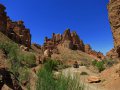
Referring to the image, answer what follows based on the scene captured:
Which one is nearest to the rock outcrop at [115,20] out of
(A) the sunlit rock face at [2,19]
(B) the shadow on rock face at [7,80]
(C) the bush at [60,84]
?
(B) the shadow on rock face at [7,80]

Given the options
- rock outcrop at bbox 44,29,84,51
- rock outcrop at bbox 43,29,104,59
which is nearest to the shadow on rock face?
rock outcrop at bbox 43,29,104,59

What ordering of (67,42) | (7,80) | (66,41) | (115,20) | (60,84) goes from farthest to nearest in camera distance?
(66,41)
(67,42)
(115,20)
(7,80)
(60,84)

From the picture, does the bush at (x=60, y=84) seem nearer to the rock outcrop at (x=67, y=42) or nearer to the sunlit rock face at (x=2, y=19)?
the sunlit rock face at (x=2, y=19)

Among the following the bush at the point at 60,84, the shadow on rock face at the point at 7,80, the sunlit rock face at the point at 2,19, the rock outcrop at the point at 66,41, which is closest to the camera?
the bush at the point at 60,84

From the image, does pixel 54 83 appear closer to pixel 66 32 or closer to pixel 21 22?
pixel 21 22

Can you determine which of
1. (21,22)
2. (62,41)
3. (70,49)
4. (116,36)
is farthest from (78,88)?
(62,41)

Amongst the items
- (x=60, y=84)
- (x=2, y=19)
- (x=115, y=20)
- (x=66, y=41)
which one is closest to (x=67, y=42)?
(x=66, y=41)

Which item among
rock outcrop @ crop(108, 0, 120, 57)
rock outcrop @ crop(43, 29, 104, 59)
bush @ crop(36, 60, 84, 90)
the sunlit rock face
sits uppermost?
rock outcrop @ crop(43, 29, 104, 59)

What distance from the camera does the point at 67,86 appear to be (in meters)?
6.12

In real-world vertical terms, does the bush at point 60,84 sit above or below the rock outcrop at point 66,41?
below

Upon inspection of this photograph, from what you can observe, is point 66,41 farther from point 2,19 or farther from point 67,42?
point 2,19

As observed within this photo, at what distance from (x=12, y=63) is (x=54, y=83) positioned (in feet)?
17.5

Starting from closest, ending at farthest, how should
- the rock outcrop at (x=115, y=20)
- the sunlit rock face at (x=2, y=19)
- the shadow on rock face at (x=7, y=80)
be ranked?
the shadow on rock face at (x=7, y=80), the rock outcrop at (x=115, y=20), the sunlit rock face at (x=2, y=19)

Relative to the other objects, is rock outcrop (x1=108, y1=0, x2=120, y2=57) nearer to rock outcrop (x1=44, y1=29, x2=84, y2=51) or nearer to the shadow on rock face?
the shadow on rock face
